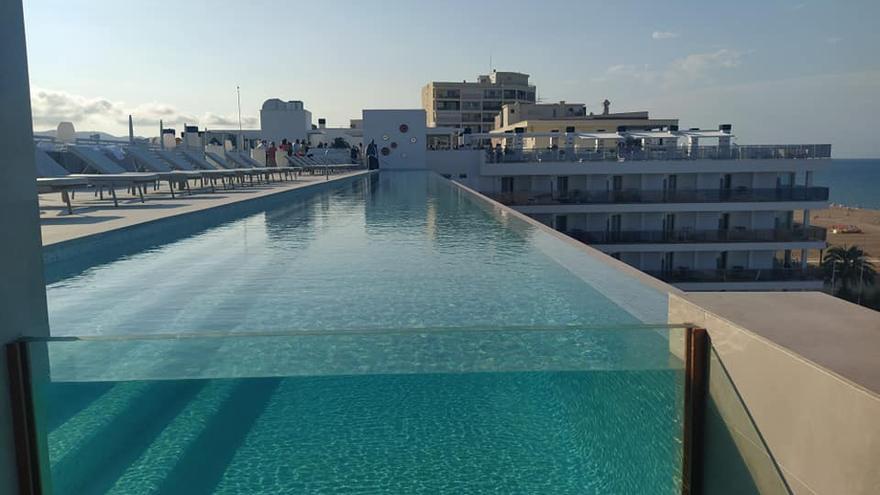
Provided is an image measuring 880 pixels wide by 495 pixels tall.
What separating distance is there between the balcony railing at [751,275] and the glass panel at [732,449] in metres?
24.6

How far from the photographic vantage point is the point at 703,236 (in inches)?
1041

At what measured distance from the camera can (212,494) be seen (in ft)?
8.19

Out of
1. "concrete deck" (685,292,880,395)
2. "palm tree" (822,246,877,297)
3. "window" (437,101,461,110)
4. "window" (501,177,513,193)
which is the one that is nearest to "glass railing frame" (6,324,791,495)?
"concrete deck" (685,292,880,395)

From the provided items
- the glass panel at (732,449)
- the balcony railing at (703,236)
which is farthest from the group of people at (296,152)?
the glass panel at (732,449)

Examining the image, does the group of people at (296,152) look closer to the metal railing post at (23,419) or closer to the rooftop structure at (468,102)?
the metal railing post at (23,419)

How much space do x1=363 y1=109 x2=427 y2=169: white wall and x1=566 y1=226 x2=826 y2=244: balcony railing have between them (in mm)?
10517

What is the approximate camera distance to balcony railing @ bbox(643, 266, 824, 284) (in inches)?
994

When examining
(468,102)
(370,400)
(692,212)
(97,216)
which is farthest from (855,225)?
(370,400)

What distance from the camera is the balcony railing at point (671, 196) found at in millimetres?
26109

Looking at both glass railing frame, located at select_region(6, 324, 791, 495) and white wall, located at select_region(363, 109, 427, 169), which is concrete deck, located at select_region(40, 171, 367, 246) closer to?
glass railing frame, located at select_region(6, 324, 791, 495)

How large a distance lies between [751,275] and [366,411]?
26.4 metres

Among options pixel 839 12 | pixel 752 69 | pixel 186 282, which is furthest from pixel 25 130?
pixel 752 69

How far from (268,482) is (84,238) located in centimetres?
428

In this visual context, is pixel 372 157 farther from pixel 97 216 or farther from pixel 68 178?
pixel 97 216
